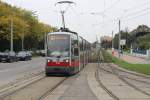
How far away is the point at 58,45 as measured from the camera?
31422 millimetres

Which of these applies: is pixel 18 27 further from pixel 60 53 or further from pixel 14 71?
pixel 60 53

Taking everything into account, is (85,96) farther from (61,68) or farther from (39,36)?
(39,36)

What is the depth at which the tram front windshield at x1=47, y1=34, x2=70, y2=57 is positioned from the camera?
102ft

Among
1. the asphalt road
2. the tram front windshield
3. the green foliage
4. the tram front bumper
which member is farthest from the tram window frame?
the green foliage

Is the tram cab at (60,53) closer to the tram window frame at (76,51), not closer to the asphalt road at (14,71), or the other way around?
the tram window frame at (76,51)

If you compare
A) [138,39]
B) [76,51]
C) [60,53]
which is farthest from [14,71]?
[138,39]

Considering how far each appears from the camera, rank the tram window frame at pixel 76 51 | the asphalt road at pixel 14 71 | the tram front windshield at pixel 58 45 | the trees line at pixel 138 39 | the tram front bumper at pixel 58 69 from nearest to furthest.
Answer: the asphalt road at pixel 14 71 → the tram front bumper at pixel 58 69 → the tram front windshield at pixel 58 45 → the tram window frame at pixel 76 51 → the trees line at pixel 138 39

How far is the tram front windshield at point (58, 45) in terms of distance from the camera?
1229 inches

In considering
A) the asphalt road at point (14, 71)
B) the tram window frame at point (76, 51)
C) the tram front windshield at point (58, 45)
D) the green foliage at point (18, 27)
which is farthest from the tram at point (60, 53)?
the green foliage at point (18, 27)

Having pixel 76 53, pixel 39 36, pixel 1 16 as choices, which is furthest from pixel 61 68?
pixel 39 36

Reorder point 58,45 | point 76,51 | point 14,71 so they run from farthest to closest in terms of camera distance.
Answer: point 14,71 < point 76,51 < point 58,45

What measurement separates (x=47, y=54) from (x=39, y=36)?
3414 inches

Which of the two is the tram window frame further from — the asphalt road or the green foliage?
the green foliage

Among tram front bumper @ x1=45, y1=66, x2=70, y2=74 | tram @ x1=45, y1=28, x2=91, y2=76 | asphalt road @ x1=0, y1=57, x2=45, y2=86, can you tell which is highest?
tram @ x1=45, y1=28, x2=91, y2=76
